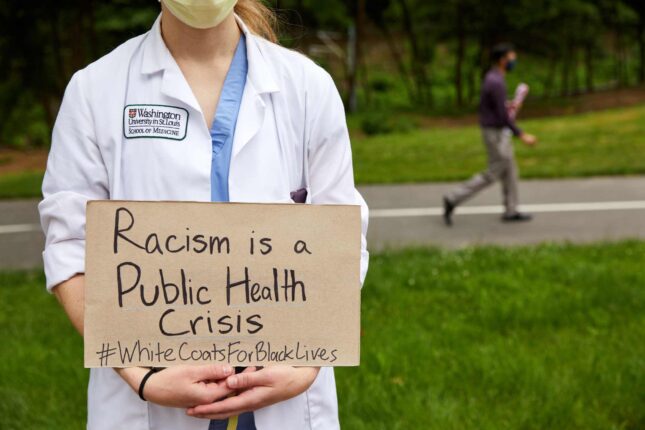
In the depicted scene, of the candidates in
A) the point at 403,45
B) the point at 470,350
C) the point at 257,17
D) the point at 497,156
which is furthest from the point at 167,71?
the point at 403,45

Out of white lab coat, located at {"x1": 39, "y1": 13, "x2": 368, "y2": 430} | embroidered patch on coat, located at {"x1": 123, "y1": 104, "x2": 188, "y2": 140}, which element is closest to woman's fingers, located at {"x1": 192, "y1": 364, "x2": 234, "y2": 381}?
white lab coat, located at {"x1": 39, "y1": 13, "x2": 368, "y2": 430}

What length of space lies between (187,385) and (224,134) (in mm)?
556

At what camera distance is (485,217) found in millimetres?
9906

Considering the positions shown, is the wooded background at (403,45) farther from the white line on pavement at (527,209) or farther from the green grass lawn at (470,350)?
the green grass lawn at (470,350)

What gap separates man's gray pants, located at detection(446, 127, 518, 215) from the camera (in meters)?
9.45

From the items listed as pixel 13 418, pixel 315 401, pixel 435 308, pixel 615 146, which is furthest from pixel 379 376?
pixel 615 146

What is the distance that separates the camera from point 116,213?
1.76 m

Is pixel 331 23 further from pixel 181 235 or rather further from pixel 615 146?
pixel 181 235

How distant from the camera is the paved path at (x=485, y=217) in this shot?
880cm

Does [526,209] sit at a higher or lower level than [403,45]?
lower

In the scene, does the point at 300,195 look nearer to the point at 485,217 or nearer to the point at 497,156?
the point at 497,156

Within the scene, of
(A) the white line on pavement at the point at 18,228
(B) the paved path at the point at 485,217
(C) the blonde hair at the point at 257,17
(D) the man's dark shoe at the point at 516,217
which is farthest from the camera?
(A) the white line on pavement at the point at 18,228

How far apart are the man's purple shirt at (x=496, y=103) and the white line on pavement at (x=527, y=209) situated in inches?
45.4

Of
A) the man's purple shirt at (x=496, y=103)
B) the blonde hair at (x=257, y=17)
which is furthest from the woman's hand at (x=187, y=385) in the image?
the man's purple shirt at (x=496, y=103)
